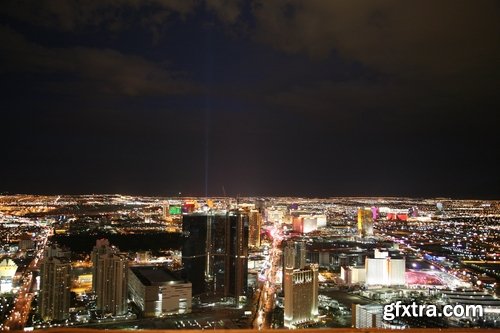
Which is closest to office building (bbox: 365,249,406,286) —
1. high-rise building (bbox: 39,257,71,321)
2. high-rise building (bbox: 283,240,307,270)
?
high-rise building (bbox: 283,240,307,270)

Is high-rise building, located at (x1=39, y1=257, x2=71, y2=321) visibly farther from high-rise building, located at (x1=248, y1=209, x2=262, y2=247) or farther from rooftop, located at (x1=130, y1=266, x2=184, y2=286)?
high-rise building, located at (x1=248, y1=209, x2=262, y2=247)

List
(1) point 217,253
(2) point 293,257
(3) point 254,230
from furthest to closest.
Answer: (3) point 254,230
(1) point 217,253
(2) point 293,257

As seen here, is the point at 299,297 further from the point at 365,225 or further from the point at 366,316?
the point at 365,225

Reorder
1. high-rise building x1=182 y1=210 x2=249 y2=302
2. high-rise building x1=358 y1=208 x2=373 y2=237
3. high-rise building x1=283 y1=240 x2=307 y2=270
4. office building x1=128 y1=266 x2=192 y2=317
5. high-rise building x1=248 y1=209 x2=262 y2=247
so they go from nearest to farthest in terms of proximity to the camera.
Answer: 1. office building x1=128 y1=266 x2=192 y2=317
2. high-rise building x1=283 y1=240 x2=307 y2=270
3. high-rise building x1=182 y1=210 x2=249 y2=302
4. high-rise building x1=248 y1=209 x2=262 y2=247
5. high-rise building x1=358 y1=208 x2=373 y2=237

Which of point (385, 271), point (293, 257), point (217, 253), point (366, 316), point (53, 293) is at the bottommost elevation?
point (366, 316)

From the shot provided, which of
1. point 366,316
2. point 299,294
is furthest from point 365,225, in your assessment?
point 366,316

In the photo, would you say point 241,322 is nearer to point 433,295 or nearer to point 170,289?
point 170,289
